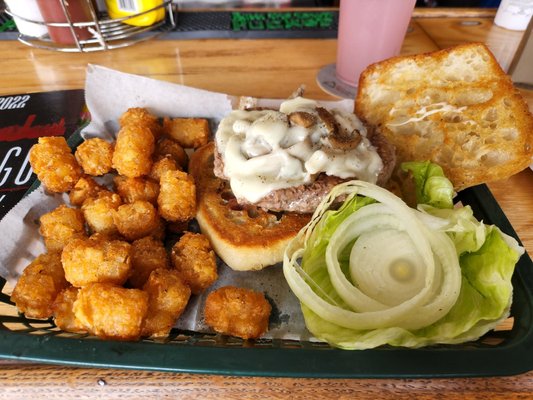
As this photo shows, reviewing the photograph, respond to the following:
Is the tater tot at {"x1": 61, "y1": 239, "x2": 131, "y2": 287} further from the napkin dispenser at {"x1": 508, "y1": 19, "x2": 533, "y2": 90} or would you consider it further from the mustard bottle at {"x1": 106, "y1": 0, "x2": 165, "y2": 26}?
the napkin dispenser at {"x1": 508, "y1": 19, "x2": 533, "y2": 90}

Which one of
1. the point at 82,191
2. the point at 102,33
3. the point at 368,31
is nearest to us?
the point at 82,191

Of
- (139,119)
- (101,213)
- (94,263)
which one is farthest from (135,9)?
(94,263)

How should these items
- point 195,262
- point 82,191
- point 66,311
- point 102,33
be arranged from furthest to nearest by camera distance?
point 102,33
point 82,191
point 195,262
point 66,311

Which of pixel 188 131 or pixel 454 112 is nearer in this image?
pixel 454 112

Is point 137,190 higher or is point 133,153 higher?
point 133,153

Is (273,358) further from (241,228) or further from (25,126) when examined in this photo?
(25,126)

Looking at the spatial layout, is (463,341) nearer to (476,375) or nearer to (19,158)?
(476,375)
